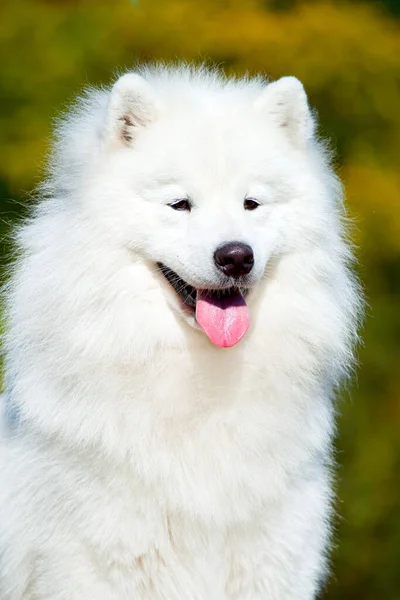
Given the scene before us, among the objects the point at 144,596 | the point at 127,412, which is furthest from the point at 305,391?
the point at 144,596

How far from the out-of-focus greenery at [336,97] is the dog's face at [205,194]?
5743 mm

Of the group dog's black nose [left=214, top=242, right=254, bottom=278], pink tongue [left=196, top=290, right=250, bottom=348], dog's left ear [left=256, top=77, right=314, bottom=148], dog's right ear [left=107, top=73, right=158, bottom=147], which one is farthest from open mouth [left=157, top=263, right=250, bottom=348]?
dog's left ear [left=256, top=77, right=314, bottom=148]

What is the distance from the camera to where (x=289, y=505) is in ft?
14.4

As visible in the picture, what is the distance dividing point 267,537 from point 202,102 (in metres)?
1.99

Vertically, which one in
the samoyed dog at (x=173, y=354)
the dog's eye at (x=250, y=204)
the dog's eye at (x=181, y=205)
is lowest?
the samoyed dog at (x=173, y=354)

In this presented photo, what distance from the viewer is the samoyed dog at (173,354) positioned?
4.17 metres

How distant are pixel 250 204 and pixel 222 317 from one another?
52 cm

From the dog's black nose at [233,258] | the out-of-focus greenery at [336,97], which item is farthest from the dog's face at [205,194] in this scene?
the out-of-focus greenery at [336,97]

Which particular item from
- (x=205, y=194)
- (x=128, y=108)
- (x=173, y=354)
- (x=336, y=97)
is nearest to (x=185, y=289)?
(x=173, y=354)

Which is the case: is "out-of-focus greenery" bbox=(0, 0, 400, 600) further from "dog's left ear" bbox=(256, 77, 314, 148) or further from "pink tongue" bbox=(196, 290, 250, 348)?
"pink tongue" bbox=(196, 290, 250, 348)

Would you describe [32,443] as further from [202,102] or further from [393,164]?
[393,164]

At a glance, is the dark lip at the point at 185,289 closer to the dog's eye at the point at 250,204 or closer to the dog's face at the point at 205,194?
the dog's face at the point at 205,194

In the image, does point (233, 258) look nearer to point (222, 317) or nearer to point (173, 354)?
point (222, 317)

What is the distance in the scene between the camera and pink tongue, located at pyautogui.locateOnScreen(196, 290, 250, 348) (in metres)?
4.21
